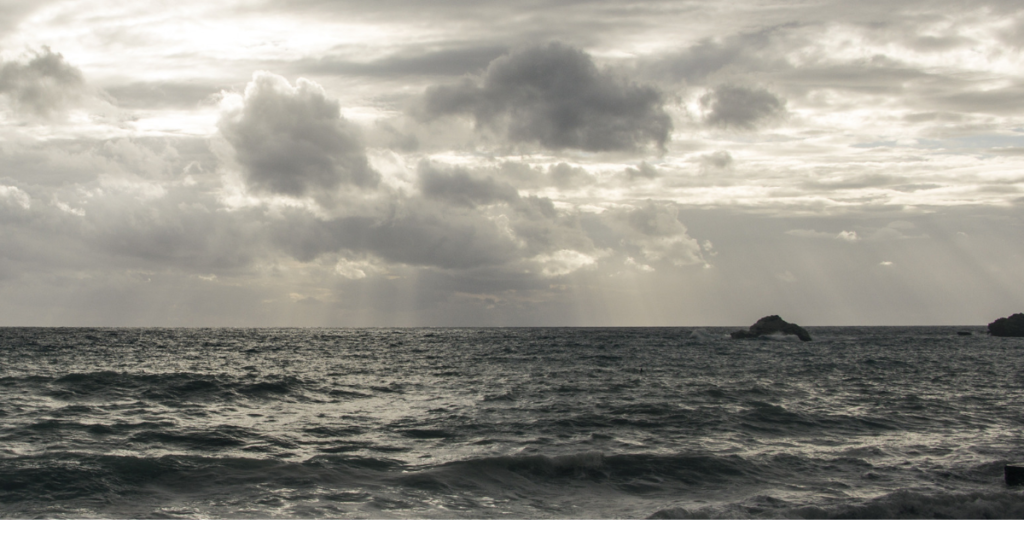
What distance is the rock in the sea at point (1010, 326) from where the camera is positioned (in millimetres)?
117444

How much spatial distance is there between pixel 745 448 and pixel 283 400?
19.8 m

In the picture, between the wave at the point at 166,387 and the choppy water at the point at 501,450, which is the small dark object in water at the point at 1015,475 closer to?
the choppy water at the point at 501,450

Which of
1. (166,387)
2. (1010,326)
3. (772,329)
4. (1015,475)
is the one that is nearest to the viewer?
(1015,475)

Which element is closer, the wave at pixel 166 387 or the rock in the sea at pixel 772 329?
the wave at pixel 166 387

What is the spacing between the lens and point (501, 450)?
662 inches

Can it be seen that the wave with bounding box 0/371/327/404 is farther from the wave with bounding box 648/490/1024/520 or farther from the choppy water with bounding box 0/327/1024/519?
the wave with bounding box 648/490/1024/520

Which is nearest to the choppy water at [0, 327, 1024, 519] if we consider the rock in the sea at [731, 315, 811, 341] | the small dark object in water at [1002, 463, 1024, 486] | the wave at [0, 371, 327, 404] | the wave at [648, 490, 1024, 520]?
the wave at [648, 490, 1024, 520]

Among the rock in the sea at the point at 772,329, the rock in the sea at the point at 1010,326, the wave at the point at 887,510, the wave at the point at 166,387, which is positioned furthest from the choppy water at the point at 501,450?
the rock in the sea at the point at 1010,326

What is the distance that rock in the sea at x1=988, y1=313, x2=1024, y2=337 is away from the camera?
385ft

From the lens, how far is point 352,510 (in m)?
11.7

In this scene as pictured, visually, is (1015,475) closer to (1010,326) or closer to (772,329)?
(772,329)

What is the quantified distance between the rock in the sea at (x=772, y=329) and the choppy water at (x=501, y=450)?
71419 mm

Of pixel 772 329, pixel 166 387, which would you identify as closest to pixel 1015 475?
pixel 166 387

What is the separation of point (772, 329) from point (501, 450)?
97658mm
